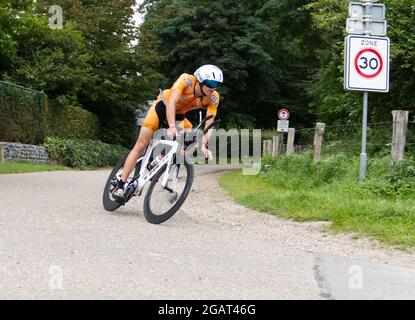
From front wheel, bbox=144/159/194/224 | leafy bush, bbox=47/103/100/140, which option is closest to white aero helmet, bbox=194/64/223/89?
front wheel, bbox=144/159/194/224

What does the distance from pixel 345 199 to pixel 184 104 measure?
286cm

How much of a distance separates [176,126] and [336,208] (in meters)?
2.39

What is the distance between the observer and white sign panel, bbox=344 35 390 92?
996cm

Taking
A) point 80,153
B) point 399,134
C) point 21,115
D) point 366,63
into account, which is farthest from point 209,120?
point 80,153

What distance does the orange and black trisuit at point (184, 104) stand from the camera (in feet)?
25.0

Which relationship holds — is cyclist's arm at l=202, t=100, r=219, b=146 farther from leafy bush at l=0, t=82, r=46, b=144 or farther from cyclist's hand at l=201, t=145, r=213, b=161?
leafy bush at l=0, t=82, r=46, b=144

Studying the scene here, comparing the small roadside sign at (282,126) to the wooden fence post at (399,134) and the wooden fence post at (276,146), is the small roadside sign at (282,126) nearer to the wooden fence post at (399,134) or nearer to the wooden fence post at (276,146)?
the wooden fence post at (276,146)

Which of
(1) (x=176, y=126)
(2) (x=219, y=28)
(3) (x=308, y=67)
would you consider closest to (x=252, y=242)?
(1) (x=176, y=126)

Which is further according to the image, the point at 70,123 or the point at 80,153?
the point at 70,123

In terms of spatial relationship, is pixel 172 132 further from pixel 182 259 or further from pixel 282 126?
pixel 282 126

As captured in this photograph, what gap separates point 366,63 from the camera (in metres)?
10.0

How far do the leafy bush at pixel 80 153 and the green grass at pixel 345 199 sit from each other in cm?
1192

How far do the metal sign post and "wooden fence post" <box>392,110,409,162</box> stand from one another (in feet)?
2.89

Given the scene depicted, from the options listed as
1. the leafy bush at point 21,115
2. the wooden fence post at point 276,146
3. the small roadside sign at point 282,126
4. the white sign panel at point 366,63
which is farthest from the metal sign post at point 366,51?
the small roadside sign at point 282,126
